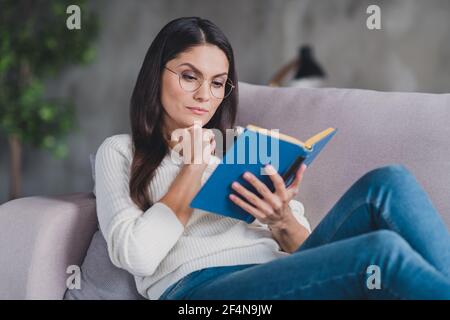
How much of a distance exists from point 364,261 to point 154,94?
0.61 meters

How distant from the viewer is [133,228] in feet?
3.76

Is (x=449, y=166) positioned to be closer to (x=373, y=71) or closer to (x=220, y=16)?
(x=373, y=71)

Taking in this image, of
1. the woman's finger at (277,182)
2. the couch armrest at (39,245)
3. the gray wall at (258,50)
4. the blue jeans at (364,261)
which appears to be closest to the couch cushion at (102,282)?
the couch armrest at (39,245)

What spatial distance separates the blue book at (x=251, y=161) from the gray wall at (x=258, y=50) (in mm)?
1775

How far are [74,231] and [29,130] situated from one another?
1.53m

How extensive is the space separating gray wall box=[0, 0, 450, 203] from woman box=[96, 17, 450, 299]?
1557mm

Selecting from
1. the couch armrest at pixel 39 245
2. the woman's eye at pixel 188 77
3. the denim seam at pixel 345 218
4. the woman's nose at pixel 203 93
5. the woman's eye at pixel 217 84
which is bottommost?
the couch armrest at pixel 39 245

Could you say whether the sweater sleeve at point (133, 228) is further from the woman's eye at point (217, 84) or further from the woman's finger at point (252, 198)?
the woman's eye at point (217, 84)

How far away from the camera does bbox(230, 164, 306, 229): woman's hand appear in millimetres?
1130

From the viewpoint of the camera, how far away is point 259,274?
1046mm

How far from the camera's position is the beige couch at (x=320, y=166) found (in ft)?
4.25

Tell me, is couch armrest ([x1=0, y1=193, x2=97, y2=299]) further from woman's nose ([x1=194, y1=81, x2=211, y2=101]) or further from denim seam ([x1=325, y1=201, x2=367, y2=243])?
denim seam ([x1=325, y1=201, x2=367, y2=243])

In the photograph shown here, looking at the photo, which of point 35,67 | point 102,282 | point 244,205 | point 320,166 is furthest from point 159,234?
point 35,67
